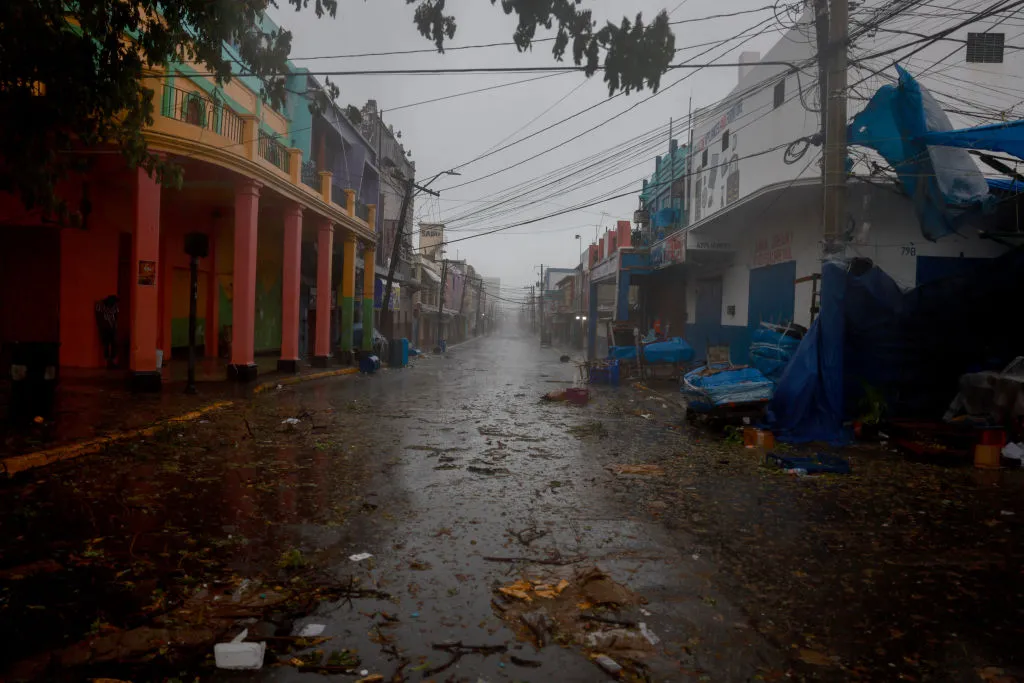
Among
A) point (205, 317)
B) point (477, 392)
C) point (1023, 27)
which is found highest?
point (1023, 27)

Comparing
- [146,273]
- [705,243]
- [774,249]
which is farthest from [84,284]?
[774,249]

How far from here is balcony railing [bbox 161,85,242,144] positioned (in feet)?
43.0

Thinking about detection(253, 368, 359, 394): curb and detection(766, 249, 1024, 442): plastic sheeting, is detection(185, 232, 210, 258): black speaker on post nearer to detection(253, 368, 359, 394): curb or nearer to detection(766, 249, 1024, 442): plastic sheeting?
detection(253, 368, 359, 394): curb

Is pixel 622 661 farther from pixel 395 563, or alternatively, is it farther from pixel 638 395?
pixel 638 395

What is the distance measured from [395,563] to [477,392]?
1197cm

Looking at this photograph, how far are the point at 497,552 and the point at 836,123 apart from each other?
8.79 m

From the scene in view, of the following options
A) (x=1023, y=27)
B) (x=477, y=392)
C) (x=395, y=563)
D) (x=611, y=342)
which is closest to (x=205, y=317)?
(x=477, y=392)

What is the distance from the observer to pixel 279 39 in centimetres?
539

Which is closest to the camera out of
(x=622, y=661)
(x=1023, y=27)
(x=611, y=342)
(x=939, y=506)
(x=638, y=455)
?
(x=622, y=661)

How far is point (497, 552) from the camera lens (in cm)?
477

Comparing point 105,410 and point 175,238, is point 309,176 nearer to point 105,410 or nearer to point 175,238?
point 175,238

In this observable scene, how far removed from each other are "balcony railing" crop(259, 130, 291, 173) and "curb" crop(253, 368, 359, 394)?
573 cm

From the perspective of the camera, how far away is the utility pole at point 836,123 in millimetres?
9602

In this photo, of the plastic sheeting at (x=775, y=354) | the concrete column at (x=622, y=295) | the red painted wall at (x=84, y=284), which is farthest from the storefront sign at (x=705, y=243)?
the red painted wall at (x=84, y=284)
